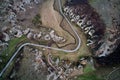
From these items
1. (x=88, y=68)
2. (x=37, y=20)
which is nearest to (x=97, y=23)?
(x=88, y=68)

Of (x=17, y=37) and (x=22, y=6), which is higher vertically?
(x=22, y=6)

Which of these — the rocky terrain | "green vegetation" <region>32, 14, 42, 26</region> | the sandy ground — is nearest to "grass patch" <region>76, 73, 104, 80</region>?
the rocky terrain

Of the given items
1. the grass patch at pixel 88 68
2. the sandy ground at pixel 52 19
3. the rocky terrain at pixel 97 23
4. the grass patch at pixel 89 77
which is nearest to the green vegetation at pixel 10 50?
the sandy ground at pixel 52 19

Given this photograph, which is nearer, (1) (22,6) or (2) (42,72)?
(2) (42,72)

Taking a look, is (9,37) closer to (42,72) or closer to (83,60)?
(42,72)

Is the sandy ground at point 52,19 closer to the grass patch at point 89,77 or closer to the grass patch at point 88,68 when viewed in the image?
the grass patch at point 88,68

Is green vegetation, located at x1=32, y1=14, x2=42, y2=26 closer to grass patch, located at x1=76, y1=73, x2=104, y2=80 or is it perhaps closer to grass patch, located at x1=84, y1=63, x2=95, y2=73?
grass patch, located at x1=84, y1=63, x2=95, y2=73

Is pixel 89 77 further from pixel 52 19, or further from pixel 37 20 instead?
pixel 37 20

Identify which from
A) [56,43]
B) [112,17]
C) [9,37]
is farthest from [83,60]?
[9,37]
